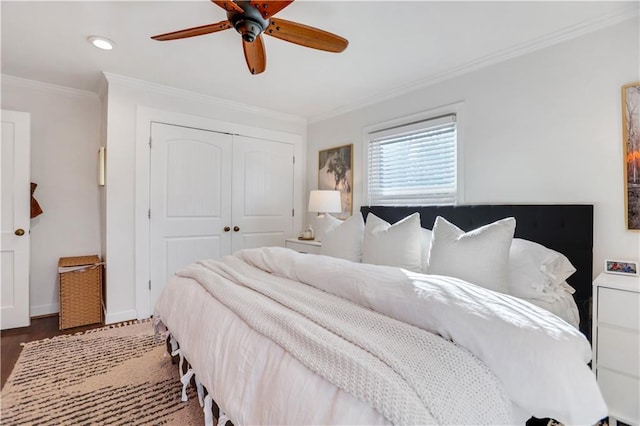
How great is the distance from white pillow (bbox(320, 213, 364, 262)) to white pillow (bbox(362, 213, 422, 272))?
0.20 meters

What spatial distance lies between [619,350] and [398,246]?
1293 millimetres

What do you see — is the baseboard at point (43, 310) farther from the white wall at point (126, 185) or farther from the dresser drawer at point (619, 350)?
the dresser drawer at point (619, 350)

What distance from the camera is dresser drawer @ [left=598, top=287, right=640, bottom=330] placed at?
1593 mm

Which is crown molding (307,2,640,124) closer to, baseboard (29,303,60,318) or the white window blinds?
the white window blinds

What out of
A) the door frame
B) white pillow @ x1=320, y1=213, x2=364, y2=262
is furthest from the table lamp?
the door frame

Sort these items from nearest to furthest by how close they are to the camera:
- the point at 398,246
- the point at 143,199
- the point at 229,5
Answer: the point at 229,5 < the point at 398,246 < the point at 143,199

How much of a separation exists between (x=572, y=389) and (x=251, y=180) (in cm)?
359

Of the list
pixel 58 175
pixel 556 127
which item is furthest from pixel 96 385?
pixel 556 127

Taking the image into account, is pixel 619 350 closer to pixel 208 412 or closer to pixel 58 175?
pixel 208 412

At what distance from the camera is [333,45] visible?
1.92 metres

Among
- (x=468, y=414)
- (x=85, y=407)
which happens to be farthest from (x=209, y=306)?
(x=468, y=414)

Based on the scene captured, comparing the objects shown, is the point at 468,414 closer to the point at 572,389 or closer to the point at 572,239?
the point at 572,389

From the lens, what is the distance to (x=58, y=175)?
3.38 m

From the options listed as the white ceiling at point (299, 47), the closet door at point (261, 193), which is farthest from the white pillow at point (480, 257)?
the closet door at point (261, 193)
